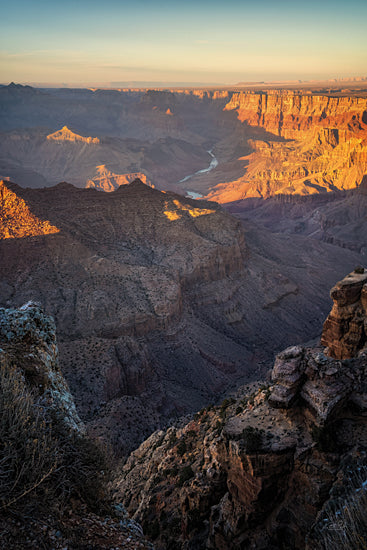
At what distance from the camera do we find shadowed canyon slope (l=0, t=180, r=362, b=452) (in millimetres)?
39453

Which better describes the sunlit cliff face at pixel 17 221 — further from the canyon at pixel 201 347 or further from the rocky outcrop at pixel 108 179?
the rocky outcrop at pixel 108 179

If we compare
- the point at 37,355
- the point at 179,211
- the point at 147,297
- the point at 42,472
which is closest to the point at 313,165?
the point at 179,211

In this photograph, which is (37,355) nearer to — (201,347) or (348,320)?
(348,320)

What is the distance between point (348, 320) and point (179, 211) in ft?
174

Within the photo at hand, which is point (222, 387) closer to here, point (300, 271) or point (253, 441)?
point (253, 441)

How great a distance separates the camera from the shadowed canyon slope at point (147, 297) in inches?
1553

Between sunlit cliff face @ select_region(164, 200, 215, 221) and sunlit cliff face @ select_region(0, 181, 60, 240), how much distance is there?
20941 mm

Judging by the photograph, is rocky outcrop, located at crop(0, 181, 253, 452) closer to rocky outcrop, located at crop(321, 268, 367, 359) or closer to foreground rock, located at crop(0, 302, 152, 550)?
foreground rock, located at crop(0, 302, 152, 550)

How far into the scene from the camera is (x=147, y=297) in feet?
174

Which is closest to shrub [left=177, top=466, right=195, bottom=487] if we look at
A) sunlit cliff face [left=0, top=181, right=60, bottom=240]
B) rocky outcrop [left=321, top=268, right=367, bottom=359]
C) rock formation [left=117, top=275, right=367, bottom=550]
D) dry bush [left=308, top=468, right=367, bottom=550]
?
rock formation [left=117, top=275, right=367, bottom=550]

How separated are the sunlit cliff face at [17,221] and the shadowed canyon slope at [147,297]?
25 cm

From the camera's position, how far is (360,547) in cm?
937

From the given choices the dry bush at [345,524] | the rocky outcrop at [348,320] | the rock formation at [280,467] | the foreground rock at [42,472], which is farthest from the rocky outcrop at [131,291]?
the dry bush at [345,524]

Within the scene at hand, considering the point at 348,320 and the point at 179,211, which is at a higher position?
the point at 179,211
